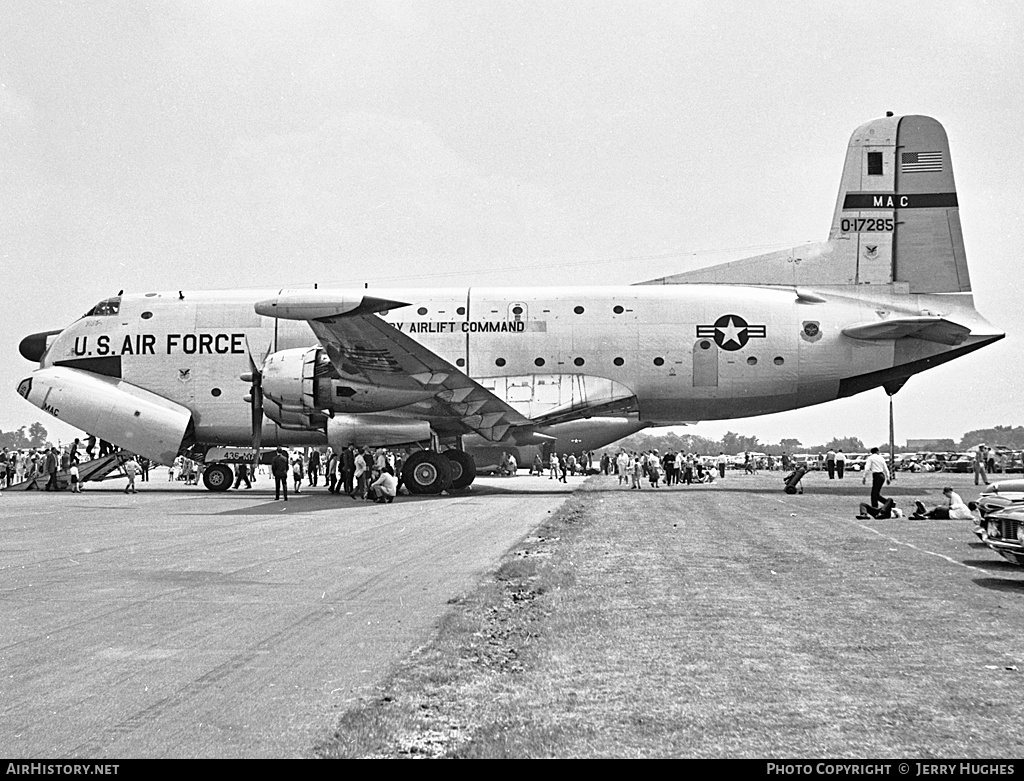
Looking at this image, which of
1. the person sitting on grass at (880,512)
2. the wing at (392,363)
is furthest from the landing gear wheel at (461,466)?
the person sitting on grass at (880,512)

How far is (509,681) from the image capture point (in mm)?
6688

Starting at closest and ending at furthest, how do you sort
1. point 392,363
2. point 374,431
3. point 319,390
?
point 392,363 < point 319,390 < point 374,431

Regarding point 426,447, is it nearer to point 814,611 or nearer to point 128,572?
point 128,572

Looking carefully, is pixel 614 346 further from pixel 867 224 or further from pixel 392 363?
pixel 867 224

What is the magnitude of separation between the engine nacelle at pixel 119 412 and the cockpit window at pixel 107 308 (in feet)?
7.69

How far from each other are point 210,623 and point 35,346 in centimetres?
2920

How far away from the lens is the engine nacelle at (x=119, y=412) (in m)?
31.0

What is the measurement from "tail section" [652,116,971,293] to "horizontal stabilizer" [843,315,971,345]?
237 cm

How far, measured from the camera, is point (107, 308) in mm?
32875

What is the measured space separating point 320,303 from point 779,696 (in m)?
19.2

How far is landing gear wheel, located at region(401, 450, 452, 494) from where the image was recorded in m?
29.0

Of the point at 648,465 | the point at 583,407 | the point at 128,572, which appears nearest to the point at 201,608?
the point at 128,572

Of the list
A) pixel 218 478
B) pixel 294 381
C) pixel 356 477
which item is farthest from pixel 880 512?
pixel 218 478

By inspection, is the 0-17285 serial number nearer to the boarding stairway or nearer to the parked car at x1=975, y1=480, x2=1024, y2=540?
the parked car at x1=975, y1=480, x2=1024, y2=540
